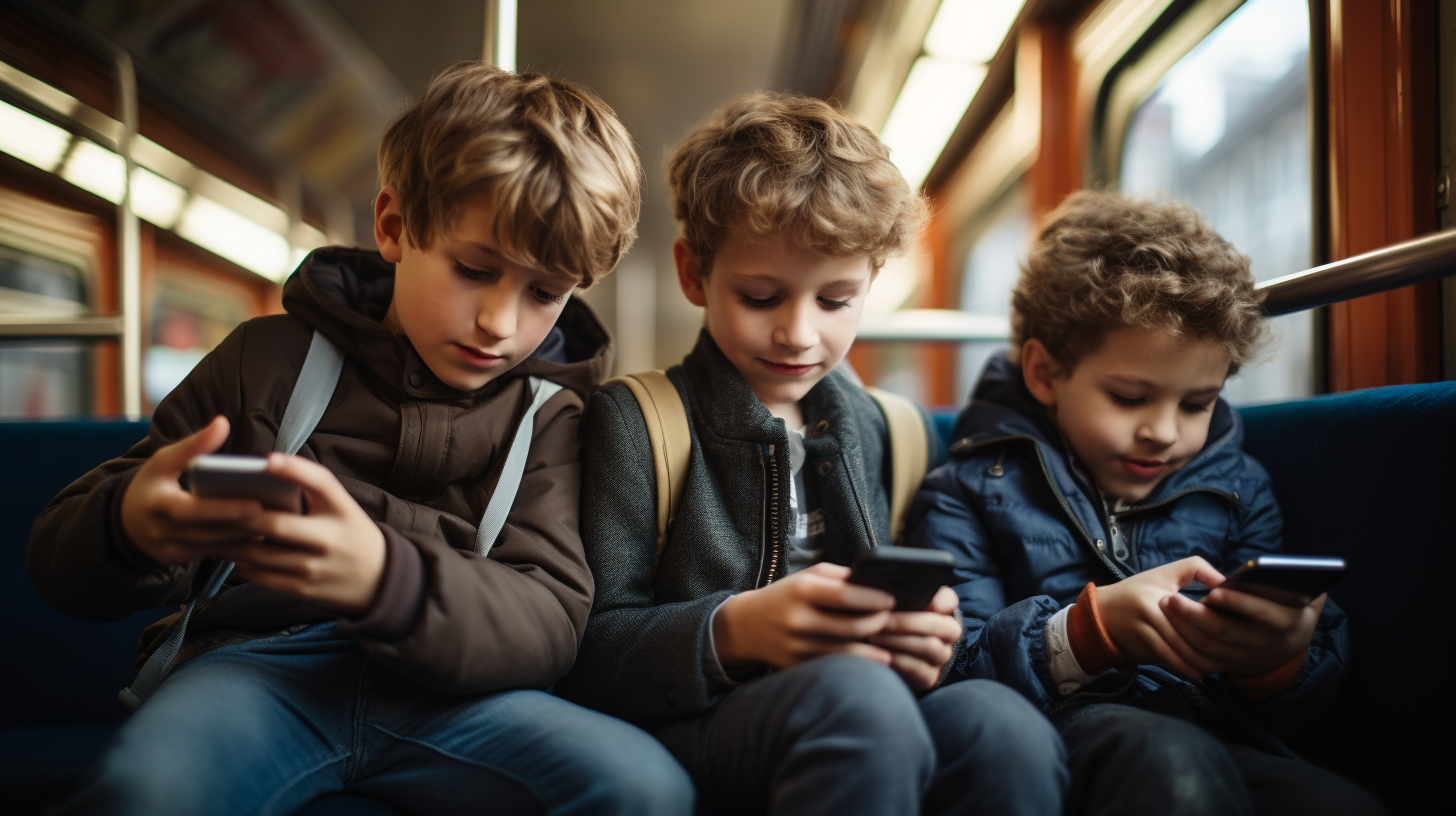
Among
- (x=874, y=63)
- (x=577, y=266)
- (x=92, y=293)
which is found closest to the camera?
(x=577, y=266)

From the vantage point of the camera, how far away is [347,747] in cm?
98

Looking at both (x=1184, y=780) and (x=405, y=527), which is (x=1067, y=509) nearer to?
(x=1184, y=780)

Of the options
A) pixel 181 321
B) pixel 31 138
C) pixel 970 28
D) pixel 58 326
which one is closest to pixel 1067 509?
pixel 58 326

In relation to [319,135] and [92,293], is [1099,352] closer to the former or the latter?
[92,293]

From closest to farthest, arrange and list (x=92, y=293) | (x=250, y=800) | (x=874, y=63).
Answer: (x=250, y=800) < (x=92, y=293) < (x=874, y=63)

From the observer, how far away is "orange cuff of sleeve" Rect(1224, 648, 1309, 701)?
3.43ft

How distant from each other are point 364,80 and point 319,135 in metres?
0.52

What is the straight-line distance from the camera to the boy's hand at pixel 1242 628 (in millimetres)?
956

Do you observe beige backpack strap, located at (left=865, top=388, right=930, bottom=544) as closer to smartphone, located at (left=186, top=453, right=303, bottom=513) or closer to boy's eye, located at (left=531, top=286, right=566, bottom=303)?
boy's eye, located at (left=531, top=286, right=566, bottom=303)

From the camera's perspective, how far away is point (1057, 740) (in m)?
0.91

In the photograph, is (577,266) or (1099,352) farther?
(1099,352)

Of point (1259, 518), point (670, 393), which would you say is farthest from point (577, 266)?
point (1259, 518)

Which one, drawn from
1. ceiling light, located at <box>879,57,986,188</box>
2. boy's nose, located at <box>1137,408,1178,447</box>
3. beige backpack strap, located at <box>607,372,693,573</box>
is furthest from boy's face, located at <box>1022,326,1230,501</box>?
ceiling light, located at <box>879,57,986,188</box>

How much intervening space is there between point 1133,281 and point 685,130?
303 cm
